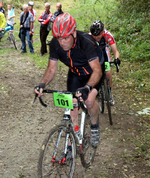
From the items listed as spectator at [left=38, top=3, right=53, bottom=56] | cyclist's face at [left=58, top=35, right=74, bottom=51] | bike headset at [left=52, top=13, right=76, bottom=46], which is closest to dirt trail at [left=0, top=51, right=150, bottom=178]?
cyclist's face at [left=58, top=35, right=74, bottom=51]

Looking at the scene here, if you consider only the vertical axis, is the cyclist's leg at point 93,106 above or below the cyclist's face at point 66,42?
below

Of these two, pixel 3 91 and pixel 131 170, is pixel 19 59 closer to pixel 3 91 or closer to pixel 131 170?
pixel 3 91

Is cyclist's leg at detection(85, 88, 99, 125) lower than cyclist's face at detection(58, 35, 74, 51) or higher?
lower

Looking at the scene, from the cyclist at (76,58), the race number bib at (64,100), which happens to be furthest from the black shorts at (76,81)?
the race number bib at (64,100)

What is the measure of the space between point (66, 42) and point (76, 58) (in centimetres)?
38

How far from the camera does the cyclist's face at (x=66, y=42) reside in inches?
137

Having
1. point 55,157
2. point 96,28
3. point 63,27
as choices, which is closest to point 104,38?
point 96,28

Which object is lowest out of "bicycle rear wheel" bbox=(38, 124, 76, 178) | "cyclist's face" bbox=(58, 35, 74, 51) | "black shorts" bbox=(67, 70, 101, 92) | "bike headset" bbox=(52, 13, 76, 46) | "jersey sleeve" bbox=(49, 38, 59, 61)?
"bicycle rear wheel" bbox=(38, 124, 76, 178)

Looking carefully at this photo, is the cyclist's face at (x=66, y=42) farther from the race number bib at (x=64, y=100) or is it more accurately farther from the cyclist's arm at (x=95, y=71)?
the race number bib at (x=64, y=100)

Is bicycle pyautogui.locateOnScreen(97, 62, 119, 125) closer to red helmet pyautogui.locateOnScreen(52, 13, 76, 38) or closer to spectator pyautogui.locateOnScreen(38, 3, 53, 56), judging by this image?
red helmet pyautogui.locateOnScreen(52, 13, 76, 38)

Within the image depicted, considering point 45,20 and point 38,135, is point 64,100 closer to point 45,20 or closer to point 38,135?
point 38,135

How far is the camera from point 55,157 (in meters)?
3.43

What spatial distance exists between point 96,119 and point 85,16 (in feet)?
54.4

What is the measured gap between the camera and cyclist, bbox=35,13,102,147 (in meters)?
3.40
